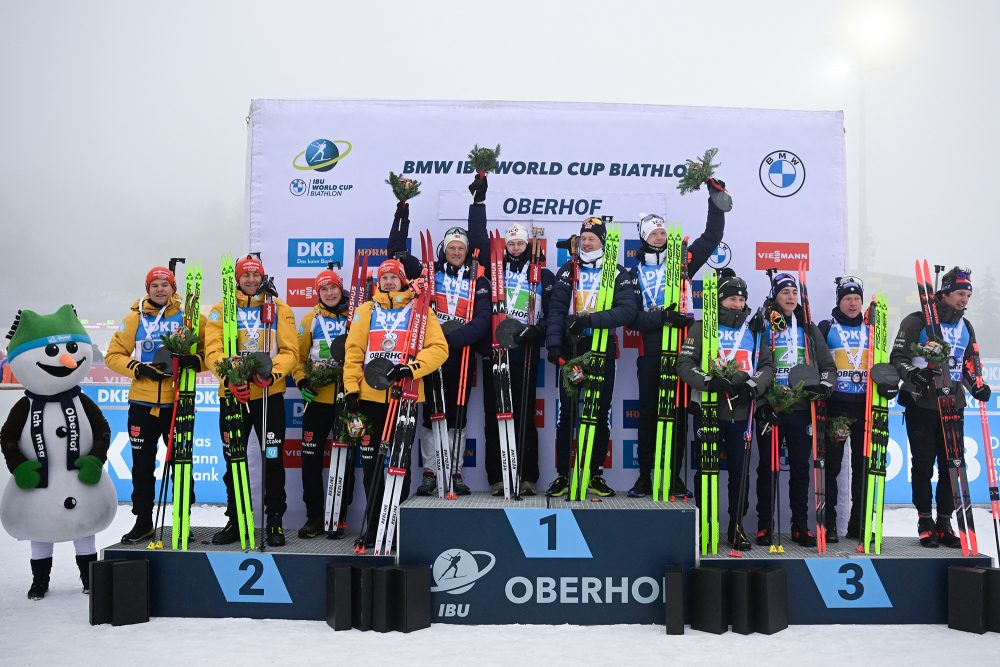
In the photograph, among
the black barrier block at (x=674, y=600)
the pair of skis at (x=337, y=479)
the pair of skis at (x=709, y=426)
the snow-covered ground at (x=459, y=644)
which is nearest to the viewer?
Answer: the snow-covered ground at (x=459, y=644)

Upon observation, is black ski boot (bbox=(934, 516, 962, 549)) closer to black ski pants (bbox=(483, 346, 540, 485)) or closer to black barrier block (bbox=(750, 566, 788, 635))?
black barrier block (bbox=(750, 566, 788, 635))

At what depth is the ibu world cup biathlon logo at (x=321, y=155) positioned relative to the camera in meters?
5.54

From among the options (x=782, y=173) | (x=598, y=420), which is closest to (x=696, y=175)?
(x=782, y=173)

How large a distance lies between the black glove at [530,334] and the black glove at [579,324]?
9.7 inches

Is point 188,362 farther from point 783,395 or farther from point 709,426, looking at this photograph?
point 783,395

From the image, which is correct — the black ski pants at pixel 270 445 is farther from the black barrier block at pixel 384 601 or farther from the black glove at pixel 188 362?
the black barrier block at pixel 384 601

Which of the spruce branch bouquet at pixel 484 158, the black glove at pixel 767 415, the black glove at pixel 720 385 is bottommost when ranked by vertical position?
the black glove at pixel 767 415

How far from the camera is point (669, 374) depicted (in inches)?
186

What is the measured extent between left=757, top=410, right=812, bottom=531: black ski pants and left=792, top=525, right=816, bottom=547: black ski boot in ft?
0.08

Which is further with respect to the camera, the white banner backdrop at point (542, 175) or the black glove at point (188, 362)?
the white banner backdrop at point (542, 175)

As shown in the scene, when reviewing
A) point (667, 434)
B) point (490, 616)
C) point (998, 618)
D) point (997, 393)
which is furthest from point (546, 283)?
point (997, 393)

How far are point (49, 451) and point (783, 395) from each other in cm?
427

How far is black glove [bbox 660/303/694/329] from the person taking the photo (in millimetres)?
4762

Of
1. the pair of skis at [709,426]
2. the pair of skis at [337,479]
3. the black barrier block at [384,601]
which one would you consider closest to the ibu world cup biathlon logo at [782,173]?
the pair of skis at [709,426]
